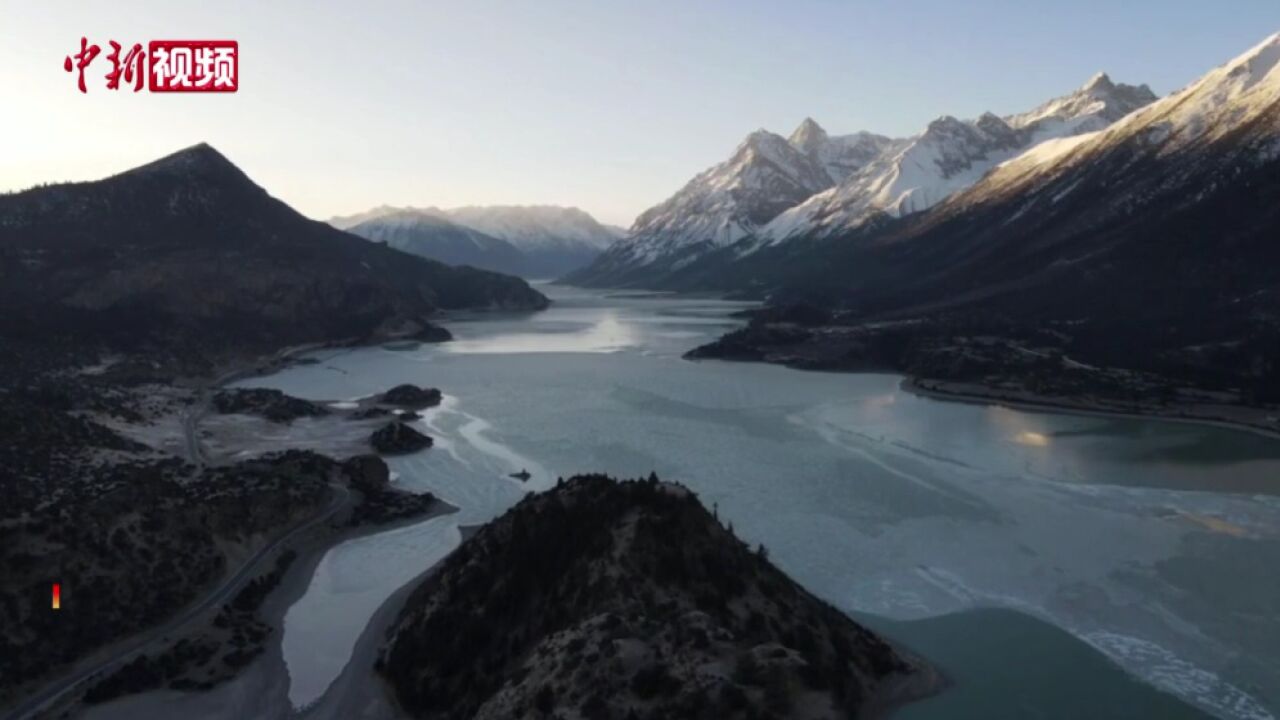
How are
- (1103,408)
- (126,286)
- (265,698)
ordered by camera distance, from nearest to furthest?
1. (265,698)
2. (1103,408)
3. (126,286)

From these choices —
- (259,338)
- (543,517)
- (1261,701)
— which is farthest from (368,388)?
(1261,701)

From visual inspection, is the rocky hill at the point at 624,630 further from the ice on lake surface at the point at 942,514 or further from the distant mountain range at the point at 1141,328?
the distant mountain range at the point at 1141,328

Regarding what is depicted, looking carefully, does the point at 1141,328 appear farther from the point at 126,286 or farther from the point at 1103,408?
the point at 126,286

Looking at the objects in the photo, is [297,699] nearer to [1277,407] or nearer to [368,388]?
[368,388]

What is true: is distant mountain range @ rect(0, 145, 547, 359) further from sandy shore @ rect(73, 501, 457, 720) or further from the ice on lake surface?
sandy shore @ rect(73, 501, 457, 720)

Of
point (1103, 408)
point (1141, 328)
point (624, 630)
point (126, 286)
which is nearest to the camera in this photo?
point (624, 630)

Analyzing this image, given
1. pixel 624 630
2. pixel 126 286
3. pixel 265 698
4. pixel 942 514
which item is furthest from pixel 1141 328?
pixel 126 286

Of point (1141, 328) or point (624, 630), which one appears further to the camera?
point (1141, 328)
